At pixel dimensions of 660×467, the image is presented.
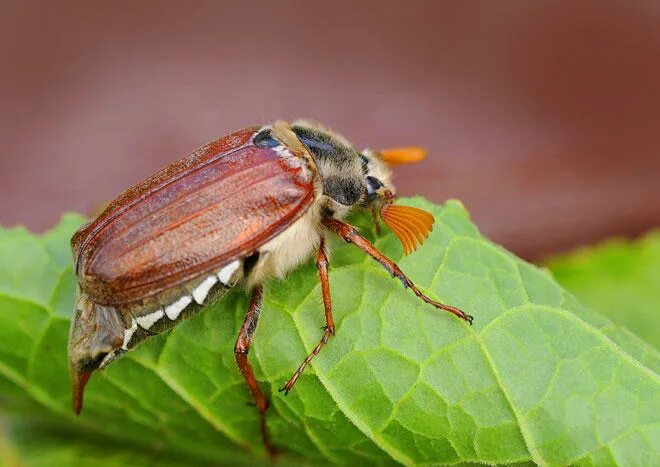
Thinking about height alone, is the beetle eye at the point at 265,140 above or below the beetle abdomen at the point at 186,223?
above

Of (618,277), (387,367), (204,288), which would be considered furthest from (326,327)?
(618,277)

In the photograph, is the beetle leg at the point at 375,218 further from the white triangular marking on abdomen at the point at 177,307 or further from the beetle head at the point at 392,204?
the white triangular marking on abdomen at the point at 177,307

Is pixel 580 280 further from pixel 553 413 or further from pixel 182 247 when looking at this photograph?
pixel 182 247

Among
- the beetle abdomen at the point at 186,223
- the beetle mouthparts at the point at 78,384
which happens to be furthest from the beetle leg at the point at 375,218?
the beetle mouthparts at the point at 78,384

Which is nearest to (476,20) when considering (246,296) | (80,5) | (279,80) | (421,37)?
(421,37)

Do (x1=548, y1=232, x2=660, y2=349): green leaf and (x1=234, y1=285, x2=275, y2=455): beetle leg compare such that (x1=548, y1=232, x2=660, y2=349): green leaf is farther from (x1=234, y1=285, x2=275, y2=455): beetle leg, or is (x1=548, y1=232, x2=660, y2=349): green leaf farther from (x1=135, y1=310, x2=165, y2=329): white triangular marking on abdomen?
(x1=135, y1=310, x2=165, y2=329): white triangular marking on abdomen

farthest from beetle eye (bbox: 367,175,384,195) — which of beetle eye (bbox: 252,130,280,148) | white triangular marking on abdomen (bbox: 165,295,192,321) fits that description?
white triangular marking on abdomen (bbox: 165,295,192,321)
